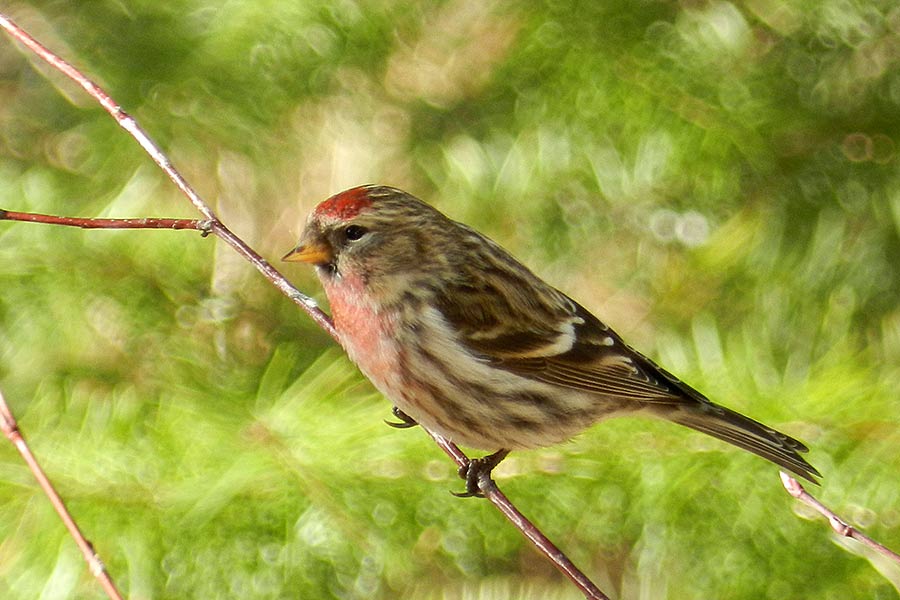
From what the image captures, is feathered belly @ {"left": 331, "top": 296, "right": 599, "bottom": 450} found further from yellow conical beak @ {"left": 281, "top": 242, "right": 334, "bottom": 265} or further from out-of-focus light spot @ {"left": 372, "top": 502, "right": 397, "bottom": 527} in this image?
out-of-focus light spot @ {"left": 372, "top": 502, "right": 397, "bottom": 527}

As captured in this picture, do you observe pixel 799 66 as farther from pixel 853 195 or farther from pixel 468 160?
pixel 468 160

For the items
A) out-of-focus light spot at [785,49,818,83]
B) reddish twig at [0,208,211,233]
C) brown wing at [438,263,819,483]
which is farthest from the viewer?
out-of-focus light spot at [785,49,818,83]

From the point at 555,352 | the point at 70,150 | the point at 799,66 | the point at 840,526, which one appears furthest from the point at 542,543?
the point at 70,150

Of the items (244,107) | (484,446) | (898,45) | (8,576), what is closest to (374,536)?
(484,446)

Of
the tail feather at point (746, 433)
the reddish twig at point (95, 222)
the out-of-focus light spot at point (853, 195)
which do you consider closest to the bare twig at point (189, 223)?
the reddish twig at point (95, 222)

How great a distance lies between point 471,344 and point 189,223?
54cm

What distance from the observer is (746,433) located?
1658 mm

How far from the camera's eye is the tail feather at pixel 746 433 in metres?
1.62

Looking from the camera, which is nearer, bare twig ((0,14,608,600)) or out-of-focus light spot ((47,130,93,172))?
bare twig ((0,14,608,600))

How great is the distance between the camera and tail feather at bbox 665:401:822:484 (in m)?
1.62

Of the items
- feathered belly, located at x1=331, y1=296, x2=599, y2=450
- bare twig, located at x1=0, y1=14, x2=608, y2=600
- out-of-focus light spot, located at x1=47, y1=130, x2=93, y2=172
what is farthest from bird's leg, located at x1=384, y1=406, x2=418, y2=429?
out-of-focus light spot, located at x1=47, y1=130, x2=93, y2=172

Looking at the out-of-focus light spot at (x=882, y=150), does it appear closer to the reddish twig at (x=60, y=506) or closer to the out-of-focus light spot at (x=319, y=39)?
the out-of-focus light spot at (x=319, y=39)

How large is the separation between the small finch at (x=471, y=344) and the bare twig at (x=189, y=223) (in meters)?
0.10

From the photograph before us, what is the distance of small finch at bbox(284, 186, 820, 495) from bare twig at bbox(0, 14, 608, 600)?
97 millimetres
